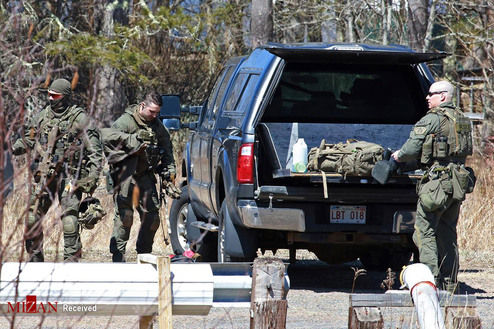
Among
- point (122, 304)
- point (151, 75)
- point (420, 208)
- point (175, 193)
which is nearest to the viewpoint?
point (122, 304)

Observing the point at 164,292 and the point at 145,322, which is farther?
the point at 145,322

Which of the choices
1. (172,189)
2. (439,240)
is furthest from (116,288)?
(172,189)

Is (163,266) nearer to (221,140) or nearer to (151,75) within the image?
(221,140)

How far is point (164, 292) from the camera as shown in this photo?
14.1 feet

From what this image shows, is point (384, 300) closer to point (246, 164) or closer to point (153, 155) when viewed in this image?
point (246, 164)

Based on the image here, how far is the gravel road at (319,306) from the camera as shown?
6.68 metres

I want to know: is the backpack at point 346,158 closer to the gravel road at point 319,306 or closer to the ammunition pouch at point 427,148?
the ammunition pouch at point 427,148

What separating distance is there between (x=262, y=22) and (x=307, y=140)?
907 cm

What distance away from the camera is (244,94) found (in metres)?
8.44

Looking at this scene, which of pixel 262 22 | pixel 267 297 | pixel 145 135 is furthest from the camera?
pixel 262 22

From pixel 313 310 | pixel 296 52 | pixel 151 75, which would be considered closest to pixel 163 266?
pixel 313 310

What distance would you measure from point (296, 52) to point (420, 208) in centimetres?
168

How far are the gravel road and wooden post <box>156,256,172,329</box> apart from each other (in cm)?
63

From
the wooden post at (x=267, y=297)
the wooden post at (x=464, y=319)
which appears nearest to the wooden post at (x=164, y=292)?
the wooden post at (x=267, y=297)
